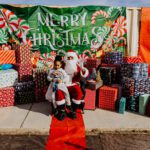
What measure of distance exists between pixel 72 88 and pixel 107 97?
1.03 meters

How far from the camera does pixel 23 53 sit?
25.3 feet

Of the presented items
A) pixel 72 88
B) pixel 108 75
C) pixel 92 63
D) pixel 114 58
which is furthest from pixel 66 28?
pixel 72 88

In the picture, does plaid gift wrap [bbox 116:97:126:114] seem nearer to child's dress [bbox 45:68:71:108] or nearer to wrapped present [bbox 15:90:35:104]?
child's dress [bbox 45:68:71:108]

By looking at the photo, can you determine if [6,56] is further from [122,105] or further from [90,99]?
[122,105]

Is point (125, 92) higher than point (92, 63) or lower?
lower

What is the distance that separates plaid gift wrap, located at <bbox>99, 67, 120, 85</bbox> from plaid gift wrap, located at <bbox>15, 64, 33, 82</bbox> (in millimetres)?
2025

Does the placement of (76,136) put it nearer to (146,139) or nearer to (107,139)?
(107,139)

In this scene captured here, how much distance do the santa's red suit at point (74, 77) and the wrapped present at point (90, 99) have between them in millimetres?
378

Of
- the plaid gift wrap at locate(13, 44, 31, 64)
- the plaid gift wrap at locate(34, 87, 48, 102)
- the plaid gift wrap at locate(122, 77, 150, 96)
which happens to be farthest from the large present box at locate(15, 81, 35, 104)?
the plaid gift wrap at locate(122, 77, 150, 96)

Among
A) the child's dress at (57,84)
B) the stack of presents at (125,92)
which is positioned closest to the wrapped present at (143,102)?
the stack of presents at (125,92)

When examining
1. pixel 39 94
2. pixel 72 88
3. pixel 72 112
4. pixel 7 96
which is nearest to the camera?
pixel 72 112

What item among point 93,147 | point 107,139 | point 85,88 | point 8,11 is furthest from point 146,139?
point 8,11

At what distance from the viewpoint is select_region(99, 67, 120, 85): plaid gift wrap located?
24.4 feet

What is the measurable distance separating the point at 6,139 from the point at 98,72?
309cm
